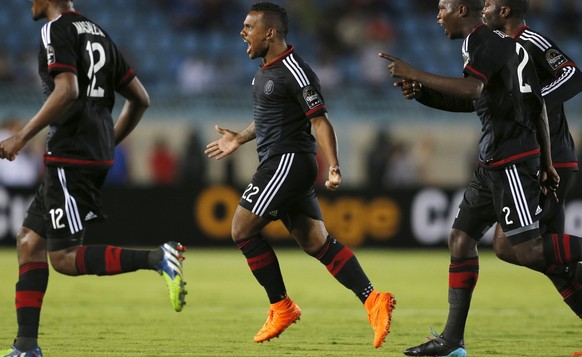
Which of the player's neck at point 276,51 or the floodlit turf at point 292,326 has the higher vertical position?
the player's neck at point 276,51

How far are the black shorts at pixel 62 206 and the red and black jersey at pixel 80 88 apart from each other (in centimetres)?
7

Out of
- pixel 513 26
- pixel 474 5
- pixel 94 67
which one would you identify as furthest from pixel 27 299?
pixel 513 26

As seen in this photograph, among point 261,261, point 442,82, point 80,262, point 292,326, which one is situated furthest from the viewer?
point 292,326

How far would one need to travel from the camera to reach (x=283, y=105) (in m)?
6.64

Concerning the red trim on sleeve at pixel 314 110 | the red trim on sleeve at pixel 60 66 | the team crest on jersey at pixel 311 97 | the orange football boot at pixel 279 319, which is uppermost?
the red trim on sleeve at pixel 60 66

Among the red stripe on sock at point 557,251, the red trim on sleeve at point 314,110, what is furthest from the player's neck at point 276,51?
the red stripe on sock at point 557,251

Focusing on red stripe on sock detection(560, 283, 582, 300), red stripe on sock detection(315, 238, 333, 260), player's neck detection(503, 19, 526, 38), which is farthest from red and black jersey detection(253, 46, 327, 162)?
red stripe on sock detection(560, 283, 582, 300)

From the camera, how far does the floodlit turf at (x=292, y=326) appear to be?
6789 mm

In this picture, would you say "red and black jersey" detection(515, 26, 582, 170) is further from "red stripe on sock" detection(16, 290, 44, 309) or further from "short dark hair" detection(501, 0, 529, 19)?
"red stripe on sock" detection(16, 290, 44, 309)

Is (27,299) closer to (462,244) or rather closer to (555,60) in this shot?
(462,244)

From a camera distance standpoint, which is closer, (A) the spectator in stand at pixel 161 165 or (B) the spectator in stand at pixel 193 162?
(B) the spectator in stand at pixel 193 162

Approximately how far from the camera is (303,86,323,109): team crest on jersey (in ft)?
21.2

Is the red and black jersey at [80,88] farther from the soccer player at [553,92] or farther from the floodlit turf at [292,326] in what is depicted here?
the soccer player at [553,92]

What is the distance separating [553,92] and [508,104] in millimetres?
686
